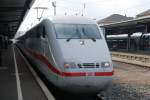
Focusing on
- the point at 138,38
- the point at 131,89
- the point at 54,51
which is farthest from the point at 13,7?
the point at 138,38

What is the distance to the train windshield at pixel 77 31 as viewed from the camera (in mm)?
12242

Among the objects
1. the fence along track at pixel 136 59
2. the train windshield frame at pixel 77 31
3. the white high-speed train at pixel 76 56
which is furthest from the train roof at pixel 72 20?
the fence along track at pixel 136 59

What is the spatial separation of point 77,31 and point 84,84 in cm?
255

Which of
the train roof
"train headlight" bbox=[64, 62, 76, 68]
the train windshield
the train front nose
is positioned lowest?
the train front nose

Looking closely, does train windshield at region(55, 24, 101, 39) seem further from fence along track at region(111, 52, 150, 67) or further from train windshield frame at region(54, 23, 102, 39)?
fence along track at region(111, 52, 150, 67)

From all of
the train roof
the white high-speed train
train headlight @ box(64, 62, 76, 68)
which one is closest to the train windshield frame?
the white high-speed train

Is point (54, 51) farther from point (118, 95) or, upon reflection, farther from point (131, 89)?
point (131, 89)

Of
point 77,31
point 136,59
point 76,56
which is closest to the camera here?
point 76,56

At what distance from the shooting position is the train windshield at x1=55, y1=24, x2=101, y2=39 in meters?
12.2

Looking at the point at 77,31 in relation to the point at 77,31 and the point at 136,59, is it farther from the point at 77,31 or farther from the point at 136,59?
the point at 136,59

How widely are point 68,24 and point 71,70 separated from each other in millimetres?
2611

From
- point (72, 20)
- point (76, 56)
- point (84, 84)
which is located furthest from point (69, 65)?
point (72, 20)

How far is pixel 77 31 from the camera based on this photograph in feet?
41.2

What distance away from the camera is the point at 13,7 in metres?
35.2
